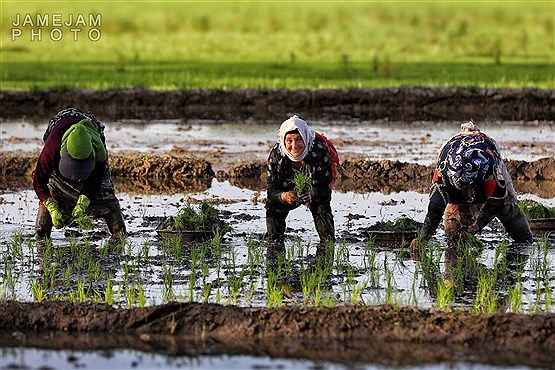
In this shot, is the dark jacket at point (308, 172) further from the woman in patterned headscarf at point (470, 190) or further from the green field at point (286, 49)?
the green field at point (286, 49)

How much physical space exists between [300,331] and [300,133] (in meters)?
2.68

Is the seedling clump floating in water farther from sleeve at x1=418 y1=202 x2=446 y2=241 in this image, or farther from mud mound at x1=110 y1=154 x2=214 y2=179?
mud mound at x1=110 y1=154 x2=214 y2=179

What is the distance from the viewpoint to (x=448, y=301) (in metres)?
8.15

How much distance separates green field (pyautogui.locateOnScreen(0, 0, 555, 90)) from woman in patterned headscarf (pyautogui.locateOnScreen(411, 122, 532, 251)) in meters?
11.8

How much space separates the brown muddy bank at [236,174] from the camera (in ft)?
45.2

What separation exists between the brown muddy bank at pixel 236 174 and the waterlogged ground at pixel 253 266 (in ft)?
1.75

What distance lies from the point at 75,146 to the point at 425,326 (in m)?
3.48

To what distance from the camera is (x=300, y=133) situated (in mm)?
9695

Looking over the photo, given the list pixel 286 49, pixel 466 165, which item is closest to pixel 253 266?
pixel 466 165

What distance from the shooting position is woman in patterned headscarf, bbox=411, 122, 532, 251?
30.5ft

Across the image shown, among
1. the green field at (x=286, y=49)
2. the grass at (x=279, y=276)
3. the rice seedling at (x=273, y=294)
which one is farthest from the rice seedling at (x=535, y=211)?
the green field at (x=286, y=49)

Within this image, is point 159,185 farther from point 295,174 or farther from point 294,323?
point 294,323

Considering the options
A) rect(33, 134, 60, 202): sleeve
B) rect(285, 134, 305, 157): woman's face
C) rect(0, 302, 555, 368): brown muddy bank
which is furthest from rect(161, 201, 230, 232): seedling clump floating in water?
rect(0, 302, 555, 368): brown muddy bank

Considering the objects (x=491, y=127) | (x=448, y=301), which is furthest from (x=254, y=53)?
(x=448, y=301)
